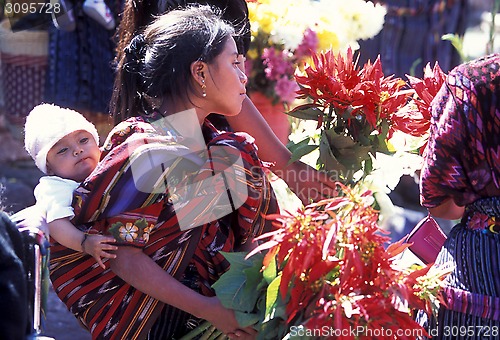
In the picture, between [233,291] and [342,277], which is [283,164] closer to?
[233,291]

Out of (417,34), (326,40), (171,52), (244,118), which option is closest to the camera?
(171,52)

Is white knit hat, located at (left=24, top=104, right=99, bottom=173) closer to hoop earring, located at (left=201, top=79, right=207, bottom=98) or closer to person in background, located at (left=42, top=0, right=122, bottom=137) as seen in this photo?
hoop earring, located at (left=201, top=79, right=207, bottom=98)

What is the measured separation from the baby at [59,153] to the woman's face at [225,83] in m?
0.34

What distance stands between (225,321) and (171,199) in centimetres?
31

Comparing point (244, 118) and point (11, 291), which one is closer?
point (11, 291)

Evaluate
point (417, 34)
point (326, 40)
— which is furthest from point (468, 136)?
point (417, 34)

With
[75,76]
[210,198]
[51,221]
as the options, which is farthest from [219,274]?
[75,76]

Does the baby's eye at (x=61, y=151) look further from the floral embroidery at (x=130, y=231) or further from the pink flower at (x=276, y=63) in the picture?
the pink flower at (x=276, y=63)

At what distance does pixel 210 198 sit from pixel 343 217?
0.36 meters

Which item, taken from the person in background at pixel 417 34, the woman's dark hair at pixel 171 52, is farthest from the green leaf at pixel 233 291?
the person in background at pixel 417 34

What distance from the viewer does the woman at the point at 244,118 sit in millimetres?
2258

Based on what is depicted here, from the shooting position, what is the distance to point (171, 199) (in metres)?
1.86

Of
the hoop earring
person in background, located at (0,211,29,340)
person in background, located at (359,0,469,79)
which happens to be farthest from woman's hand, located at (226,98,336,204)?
person in background, located at (359,0,469,79)

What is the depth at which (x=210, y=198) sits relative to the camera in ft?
6.16
